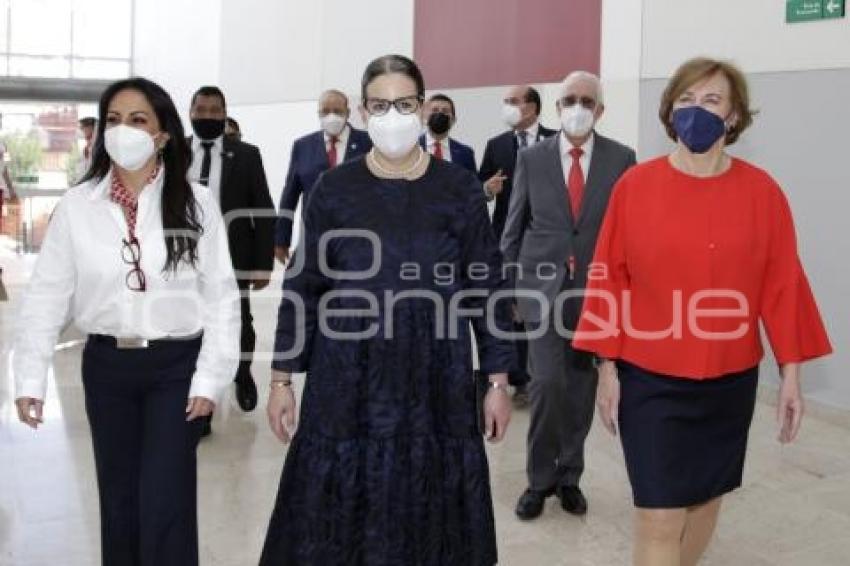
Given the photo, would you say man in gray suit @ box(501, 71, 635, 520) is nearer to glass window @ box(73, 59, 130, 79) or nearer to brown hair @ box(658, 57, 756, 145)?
brown hair @ box(658, 57, 756, 145)

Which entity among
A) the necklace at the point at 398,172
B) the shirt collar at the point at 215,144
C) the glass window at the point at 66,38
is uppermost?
the glass window at the point at 66,38

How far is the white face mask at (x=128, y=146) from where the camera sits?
275 cm

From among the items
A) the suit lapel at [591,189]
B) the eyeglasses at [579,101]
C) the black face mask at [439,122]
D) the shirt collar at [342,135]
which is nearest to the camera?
the suit lapel at [591,189]

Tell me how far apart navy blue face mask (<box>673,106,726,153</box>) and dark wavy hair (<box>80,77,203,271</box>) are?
4.54 ft

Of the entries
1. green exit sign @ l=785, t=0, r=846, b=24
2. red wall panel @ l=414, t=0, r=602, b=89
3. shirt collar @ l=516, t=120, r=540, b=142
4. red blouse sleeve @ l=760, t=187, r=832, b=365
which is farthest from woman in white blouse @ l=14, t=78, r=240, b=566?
red wall panel @ l=414, t=0, r=602, b=89

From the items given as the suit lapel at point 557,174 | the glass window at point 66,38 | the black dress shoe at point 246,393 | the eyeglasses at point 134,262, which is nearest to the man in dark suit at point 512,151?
the black dress shoe at point 246,393

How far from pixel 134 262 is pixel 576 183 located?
2.08 metres

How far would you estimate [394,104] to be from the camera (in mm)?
2578

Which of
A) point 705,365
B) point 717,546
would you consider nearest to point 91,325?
point 705,365

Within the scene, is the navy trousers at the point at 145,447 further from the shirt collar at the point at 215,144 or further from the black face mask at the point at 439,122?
the black face mask at the point at 439,122

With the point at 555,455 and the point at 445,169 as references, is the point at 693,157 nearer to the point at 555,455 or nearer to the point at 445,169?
the point at 445,169

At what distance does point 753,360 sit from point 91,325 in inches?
74.0

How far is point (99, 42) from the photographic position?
1845 cm

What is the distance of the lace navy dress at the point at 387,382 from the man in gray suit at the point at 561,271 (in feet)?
5.16
